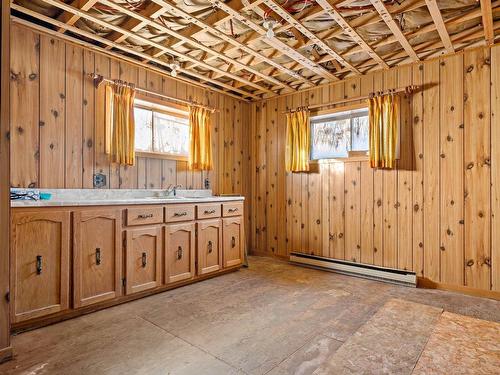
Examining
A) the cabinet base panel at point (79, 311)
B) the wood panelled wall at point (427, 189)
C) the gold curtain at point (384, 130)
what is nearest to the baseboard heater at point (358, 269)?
the wood panelled wall at point (427, 189)

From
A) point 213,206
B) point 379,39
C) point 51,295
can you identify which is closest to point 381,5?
point 379,39

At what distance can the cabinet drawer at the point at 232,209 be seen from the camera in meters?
3.78

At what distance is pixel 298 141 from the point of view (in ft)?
14.1

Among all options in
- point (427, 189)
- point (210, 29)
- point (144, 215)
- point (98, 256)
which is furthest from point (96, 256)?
point (427, 189)

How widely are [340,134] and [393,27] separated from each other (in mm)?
1602

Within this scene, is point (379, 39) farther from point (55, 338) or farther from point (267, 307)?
point (55, 338)

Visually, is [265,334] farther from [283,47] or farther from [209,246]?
[283,47]

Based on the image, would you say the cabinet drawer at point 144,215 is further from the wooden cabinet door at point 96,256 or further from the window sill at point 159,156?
the window sill at point 159,156

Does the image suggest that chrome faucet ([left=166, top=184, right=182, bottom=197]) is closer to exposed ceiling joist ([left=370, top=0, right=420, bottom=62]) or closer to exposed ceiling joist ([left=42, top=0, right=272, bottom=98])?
exposed ceiling joist ([left=42, top=0, right=272, bottom=98])

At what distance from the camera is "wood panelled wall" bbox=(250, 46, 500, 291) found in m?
3.03

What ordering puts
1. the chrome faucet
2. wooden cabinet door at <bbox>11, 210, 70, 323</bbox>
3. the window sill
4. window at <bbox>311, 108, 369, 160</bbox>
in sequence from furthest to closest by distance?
window at <bbox>311, 108, 369, 160</bbox>
the chrome faucet
the window sill
wooden cabinet door at <bbox>11, 210, 70, 323</bbox>

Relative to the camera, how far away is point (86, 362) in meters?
1.82

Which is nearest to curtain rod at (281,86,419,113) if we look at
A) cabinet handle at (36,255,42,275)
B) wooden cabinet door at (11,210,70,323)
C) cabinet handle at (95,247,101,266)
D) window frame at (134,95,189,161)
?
window frame at (134,95,189,161)

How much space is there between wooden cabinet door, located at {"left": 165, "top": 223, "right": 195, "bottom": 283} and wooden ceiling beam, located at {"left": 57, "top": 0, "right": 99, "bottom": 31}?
203 cm
